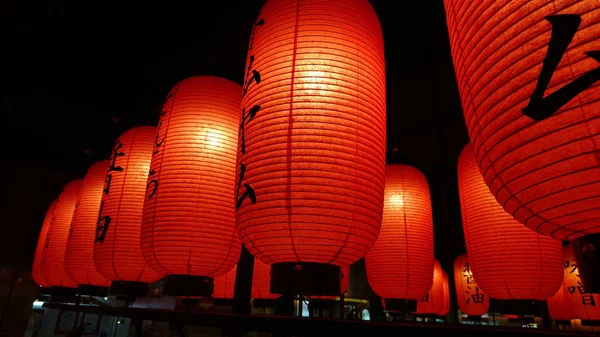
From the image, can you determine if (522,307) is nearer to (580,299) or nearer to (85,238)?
(580,299)

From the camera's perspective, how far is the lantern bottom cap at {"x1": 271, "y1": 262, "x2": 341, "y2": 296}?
138 centimetres

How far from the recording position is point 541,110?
702 millimetres

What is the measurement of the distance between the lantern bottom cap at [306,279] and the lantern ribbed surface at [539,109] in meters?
0.74

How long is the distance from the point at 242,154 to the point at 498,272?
5.84 ft

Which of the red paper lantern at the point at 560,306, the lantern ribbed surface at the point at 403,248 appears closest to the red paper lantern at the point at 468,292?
the red paper lantern at the point at 560,306

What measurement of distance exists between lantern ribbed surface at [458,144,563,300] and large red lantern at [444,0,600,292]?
158 centimetres

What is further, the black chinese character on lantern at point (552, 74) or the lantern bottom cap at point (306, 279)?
the lantern bottom cap at point (306, 279)

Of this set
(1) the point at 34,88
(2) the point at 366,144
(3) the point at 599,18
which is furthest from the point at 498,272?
(1) the point at 34,88

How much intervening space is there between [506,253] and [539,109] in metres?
1.87

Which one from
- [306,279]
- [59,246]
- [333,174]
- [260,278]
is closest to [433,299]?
[260,278]

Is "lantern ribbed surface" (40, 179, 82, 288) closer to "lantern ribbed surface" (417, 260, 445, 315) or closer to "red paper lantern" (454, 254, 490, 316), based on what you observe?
"lantern ribbed surface" (417, 260, 445, 315)

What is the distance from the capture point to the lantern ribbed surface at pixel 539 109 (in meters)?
0.67

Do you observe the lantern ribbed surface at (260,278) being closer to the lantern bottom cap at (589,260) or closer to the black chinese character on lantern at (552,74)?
the lantern bottom cap at (589,260)

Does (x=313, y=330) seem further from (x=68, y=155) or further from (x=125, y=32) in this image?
(x=68, y=155)
